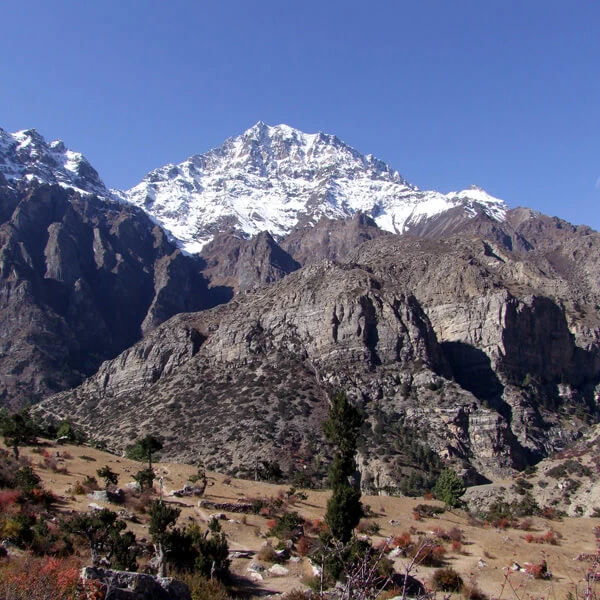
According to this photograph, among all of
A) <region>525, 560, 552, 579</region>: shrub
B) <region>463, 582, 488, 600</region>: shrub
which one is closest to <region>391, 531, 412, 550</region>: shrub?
<region>463, 582, 488, 600</region>: shrub

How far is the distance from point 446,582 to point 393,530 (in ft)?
38.6

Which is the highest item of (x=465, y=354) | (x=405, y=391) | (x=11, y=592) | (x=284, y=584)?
(x=465, y=354)

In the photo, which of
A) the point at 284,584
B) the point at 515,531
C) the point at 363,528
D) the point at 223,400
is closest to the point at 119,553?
the point at 284,584

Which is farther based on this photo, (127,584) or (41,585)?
(127,584)

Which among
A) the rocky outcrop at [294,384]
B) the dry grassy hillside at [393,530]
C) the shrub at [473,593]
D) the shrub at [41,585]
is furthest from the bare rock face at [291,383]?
the shrub at [41,585]

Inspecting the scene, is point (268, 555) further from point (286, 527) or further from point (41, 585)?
point (41, 585)

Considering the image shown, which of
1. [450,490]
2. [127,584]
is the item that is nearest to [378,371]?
[450,490]

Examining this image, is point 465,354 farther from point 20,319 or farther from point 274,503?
point 20,319

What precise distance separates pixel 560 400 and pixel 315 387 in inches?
2097

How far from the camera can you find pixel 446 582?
22.0 metres

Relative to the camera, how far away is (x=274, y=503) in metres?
36.6

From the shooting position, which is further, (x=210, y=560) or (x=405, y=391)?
(x=405, y=391)

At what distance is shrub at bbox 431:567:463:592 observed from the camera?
71.5 feet

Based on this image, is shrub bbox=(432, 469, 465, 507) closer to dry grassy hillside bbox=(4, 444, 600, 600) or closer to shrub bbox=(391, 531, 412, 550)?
dry grassy hillside bbox=(4, 444, 600, 600)
